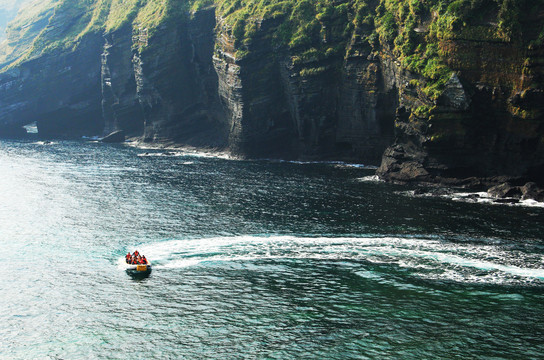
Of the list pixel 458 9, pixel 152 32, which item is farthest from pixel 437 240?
pixel 152 32

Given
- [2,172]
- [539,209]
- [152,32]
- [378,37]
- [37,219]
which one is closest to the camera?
[539,209]

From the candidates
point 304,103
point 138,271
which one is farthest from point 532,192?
point 138,271

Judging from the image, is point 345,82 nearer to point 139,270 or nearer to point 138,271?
point 139,270

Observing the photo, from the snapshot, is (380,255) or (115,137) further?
(115,137)

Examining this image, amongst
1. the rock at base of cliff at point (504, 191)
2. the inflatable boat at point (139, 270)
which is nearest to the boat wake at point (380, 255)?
the inflatable boat at point (139, 270)

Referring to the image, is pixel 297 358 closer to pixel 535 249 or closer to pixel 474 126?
pixel 535 249

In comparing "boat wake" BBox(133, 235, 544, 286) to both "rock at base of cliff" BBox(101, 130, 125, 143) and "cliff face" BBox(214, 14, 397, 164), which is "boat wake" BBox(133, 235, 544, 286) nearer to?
"cliff face" BBox(214, 14, 397, 164)

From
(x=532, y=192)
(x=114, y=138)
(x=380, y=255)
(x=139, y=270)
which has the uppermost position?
(x=114, y=138)
